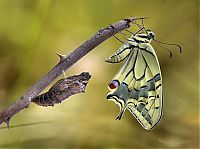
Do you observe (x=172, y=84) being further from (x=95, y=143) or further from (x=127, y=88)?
(x=127, y=88)

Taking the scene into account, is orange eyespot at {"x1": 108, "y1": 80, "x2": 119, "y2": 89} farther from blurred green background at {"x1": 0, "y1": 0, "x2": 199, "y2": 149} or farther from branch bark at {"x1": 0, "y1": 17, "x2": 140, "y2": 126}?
blurred green background at {"x1": 0, "y1": 0, "x2": 199, "y2": 149}

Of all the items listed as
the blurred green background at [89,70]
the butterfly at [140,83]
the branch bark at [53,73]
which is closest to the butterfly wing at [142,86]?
the butterfly at [140,83]

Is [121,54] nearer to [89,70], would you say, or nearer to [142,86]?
[142,86]

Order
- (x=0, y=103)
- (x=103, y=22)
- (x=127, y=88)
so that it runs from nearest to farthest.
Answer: (x=127, y=88), (x=0, y=103), (x=103, y=22)

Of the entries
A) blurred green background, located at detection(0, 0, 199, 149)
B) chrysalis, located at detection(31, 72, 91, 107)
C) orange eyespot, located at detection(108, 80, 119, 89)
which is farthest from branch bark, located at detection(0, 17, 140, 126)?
blurred green background, located at detection(0, 0, 199, 149)

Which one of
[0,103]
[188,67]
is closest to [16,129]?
[0,103]

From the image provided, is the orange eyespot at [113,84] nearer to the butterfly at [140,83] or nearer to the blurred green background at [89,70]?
the butterfly at [140,83]

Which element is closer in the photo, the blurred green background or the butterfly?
the butterfly

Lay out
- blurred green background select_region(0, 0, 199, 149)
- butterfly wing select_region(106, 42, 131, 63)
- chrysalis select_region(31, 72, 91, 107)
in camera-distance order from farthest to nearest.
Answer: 1. blurred green background select_region(0, 0, 199, 149)
2. butterfly wing select_region(106, 42, 131, 63)
3. chrysalis select_region(31, 72, 91, 107)
